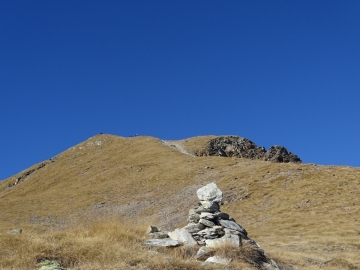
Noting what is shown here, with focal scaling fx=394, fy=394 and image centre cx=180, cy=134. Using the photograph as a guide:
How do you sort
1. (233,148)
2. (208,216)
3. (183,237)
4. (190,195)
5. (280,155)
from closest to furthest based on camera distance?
(183,237), (208,216), (190,195), (280,155), (233,148)

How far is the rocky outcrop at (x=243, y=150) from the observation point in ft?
219

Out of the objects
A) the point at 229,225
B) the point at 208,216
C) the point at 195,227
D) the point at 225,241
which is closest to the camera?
the point at 225,241

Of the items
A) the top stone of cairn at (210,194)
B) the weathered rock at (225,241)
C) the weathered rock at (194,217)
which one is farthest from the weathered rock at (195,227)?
the top stone of cairn at (210,194)

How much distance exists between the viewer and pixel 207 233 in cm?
1316

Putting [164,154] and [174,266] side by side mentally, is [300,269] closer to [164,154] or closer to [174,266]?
[174,266]

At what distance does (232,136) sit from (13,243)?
69746 millimetres

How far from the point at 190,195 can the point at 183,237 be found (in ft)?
78.9

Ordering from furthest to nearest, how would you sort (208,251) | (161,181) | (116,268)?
(161,181), (208,251), (116,268)

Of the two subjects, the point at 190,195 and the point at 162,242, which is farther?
the point at 190,195

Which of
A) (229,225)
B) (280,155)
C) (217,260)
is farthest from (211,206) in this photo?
(280,155)

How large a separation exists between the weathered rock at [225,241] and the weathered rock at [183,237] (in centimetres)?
50

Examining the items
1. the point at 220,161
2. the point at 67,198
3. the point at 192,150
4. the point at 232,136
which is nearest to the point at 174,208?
the point at 220,161

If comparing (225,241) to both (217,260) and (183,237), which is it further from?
(183,237)

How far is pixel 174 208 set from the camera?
34.2 meters
